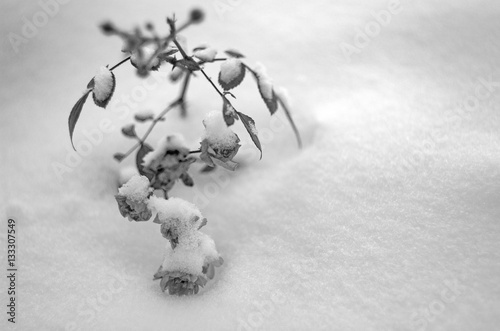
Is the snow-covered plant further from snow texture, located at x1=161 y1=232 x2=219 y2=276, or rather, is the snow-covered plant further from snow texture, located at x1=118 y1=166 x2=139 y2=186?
snow texture, located at x1=118 y1=166 x2=139 y2=186

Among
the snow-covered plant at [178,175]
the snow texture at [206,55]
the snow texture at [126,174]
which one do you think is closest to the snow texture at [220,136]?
the snow-covered plant at [178,175]

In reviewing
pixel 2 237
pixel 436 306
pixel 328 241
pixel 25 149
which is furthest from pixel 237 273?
pixel 25 149

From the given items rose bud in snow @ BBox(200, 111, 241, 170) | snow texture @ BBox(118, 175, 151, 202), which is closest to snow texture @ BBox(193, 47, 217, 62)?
rose bud in snow @ BBox(200, 111, 241, 170)

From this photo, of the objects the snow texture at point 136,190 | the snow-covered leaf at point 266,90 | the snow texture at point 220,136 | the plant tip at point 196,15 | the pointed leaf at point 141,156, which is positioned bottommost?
the pointed leaf at point 141,156

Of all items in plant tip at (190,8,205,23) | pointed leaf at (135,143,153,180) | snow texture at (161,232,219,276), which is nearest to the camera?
plant tip at (190,8,205,23)

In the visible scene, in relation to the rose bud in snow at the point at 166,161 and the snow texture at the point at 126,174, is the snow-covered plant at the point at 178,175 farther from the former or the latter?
the snow texture at the point at 126,174
